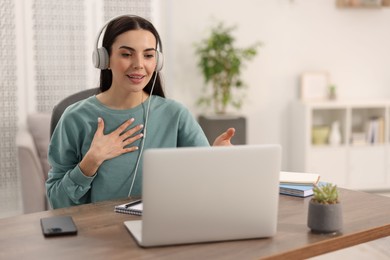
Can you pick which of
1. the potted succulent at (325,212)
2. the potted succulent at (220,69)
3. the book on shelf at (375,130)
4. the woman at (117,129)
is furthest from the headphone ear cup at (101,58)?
the book on shelf at (375,130)

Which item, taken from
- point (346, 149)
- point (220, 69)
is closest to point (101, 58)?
point (220, 69)

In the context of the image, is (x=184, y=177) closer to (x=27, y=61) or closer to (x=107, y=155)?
→ (x=107, y=155)

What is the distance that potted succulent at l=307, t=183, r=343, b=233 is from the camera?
1463mm

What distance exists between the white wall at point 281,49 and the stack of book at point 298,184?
2.86 metres

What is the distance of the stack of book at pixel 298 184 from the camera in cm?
185

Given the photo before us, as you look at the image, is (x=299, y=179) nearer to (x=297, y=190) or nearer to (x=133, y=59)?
(x=297, y=190)

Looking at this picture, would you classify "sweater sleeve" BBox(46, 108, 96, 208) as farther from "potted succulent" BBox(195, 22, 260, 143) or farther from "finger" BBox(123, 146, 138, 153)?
"potted succulent" BBox(195, 22, 260, 143)

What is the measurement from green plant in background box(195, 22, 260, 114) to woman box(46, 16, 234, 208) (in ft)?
8.60

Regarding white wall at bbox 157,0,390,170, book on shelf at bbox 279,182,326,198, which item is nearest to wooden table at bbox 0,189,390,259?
book on shelf at bbox 279,182,326,198

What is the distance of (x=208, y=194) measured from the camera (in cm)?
137

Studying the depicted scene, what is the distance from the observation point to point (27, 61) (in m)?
4.11

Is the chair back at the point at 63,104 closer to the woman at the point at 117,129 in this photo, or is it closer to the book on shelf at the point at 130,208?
the woman at the point at 117,129

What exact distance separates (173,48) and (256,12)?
81 centimetres

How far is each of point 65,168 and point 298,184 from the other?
760mm
